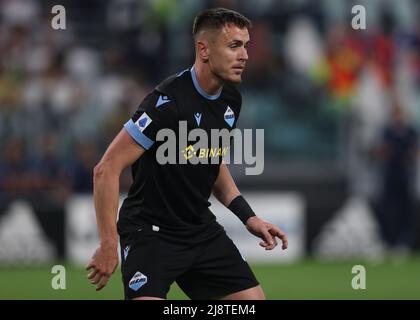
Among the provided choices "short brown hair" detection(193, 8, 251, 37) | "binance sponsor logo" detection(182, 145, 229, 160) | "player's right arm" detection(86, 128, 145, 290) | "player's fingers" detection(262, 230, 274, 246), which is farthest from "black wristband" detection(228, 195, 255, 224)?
"short brown hair" detection(193, 8, 251, 37)

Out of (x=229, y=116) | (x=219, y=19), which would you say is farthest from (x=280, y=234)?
(x=219, y=19)

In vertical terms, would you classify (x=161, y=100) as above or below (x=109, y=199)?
above

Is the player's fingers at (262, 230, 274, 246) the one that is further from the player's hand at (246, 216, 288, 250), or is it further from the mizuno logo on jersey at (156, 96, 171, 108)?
the mizuno logo on jersey at (156, 96, 171, 108)

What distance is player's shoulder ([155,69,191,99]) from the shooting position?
19.5 feet

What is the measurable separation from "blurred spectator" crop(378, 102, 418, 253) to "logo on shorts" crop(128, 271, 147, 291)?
28.8 feet

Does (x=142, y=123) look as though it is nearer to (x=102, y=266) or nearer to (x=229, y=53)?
(x=229, y=53)

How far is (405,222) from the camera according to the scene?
14219mm

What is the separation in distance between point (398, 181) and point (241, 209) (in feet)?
28.0

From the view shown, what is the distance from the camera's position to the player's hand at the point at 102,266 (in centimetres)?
546

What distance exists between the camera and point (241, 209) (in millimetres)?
6430

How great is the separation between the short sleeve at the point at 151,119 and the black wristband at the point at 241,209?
826 millimetres

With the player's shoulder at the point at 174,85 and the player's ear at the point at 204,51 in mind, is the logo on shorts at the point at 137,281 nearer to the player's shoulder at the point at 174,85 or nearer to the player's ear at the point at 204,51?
the player's shoulder at the point at 174,85

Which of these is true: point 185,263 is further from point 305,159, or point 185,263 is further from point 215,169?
point 305,159

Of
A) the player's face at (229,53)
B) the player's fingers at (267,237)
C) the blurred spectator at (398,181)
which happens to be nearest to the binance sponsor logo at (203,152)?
the player's face at (229,53)
